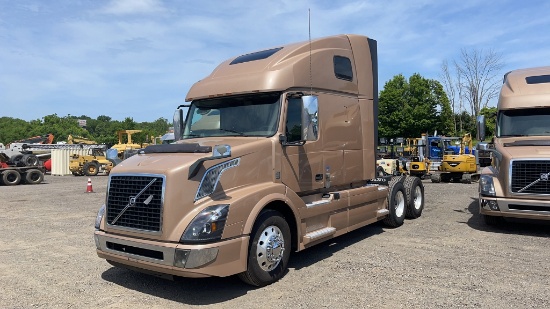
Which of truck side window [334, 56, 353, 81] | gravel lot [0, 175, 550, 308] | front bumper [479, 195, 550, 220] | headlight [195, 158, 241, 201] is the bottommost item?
gravel lot [0, 175, 550, 308]

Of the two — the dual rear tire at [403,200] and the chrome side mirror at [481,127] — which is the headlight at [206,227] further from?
the chrome side mirror at [481,127]

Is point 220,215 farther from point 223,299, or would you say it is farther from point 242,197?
Answer: point 223,299

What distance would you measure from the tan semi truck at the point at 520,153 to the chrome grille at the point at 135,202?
6192 millimetres

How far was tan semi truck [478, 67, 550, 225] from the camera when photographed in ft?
24.6

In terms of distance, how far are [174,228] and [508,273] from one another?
4.35m

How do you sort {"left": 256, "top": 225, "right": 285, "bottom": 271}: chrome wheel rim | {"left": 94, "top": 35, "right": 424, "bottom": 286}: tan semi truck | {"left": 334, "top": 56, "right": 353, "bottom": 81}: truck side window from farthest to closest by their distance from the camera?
1. {"left": 334, "top": 56, "right": 353, "bottom": 81}: truck side window
2. {"left": 256, "top": 225, "right": 285, "bottom": 271}: chrome wheel rim
3. {"left": 94, "top": 35, "right": 424, "bottom": 286}: tan semi truck

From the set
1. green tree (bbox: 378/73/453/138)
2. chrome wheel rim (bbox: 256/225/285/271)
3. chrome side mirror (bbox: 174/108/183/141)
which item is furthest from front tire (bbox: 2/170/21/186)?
green tree (bbox: 378/73/453/138)

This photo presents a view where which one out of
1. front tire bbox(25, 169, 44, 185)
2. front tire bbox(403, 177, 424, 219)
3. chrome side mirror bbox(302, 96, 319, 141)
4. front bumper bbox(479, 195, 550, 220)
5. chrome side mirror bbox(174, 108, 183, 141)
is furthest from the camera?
front tire bbox(25, 169, 44, 185)

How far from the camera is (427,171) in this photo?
71.8 feet

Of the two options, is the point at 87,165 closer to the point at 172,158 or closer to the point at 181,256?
the point at 172,158

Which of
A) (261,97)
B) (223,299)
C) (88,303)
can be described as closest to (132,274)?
(88,303)

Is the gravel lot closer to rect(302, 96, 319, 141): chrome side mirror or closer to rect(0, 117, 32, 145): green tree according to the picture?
rect(302, 96, 319, 141): chrome side mirror

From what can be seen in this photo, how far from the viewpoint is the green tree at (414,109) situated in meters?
49.2

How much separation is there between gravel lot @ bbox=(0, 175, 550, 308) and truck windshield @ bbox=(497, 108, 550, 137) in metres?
1.93
